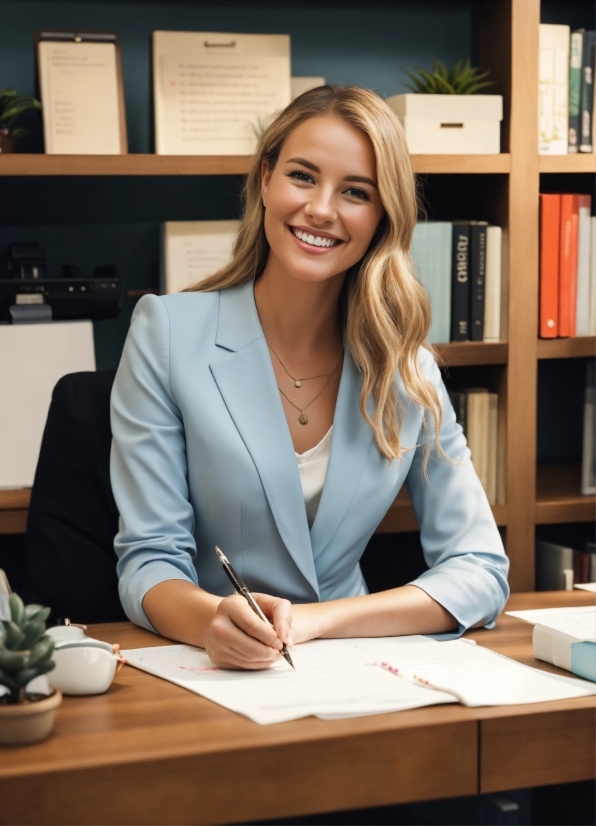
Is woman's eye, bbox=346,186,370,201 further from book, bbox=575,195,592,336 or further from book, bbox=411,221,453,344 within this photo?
book, bbox=575,195,592,336

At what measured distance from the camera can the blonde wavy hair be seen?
1658 millimetres

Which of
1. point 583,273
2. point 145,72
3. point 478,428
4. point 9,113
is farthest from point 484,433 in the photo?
point 9,113

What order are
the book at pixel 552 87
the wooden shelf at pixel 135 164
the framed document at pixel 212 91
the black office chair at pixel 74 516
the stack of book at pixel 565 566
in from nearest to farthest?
the black office chair at pixel 74 516 < the wooden shelf at pixel 135 164 < the framed document at pixel 212 91 < the book at pixel 552 87 < the stack of book at pixel 565 566

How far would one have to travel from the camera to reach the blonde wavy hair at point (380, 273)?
5.44ft

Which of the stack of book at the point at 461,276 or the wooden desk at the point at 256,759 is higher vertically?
the stack of book at the point at 461,276

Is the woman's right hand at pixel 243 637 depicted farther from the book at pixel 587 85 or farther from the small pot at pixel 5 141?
the book at pixel 587 85

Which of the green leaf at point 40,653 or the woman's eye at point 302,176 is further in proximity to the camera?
the woman's eye at point 302,176

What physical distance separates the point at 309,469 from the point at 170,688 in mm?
582

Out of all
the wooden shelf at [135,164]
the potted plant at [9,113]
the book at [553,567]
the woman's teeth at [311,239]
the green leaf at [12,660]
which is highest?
the potted plant at [9,113]

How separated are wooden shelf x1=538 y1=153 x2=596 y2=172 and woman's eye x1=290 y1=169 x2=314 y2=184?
81 centimetres

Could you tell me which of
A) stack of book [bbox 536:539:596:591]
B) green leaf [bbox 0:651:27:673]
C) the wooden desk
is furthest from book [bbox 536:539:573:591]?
green leaf [bbox 0:651:27:673]

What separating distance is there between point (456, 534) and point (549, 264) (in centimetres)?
91

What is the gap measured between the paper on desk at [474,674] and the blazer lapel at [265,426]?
0.85ft

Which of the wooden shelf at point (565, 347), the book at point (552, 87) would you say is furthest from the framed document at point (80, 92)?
the wooden shelf at point (565, 347)
